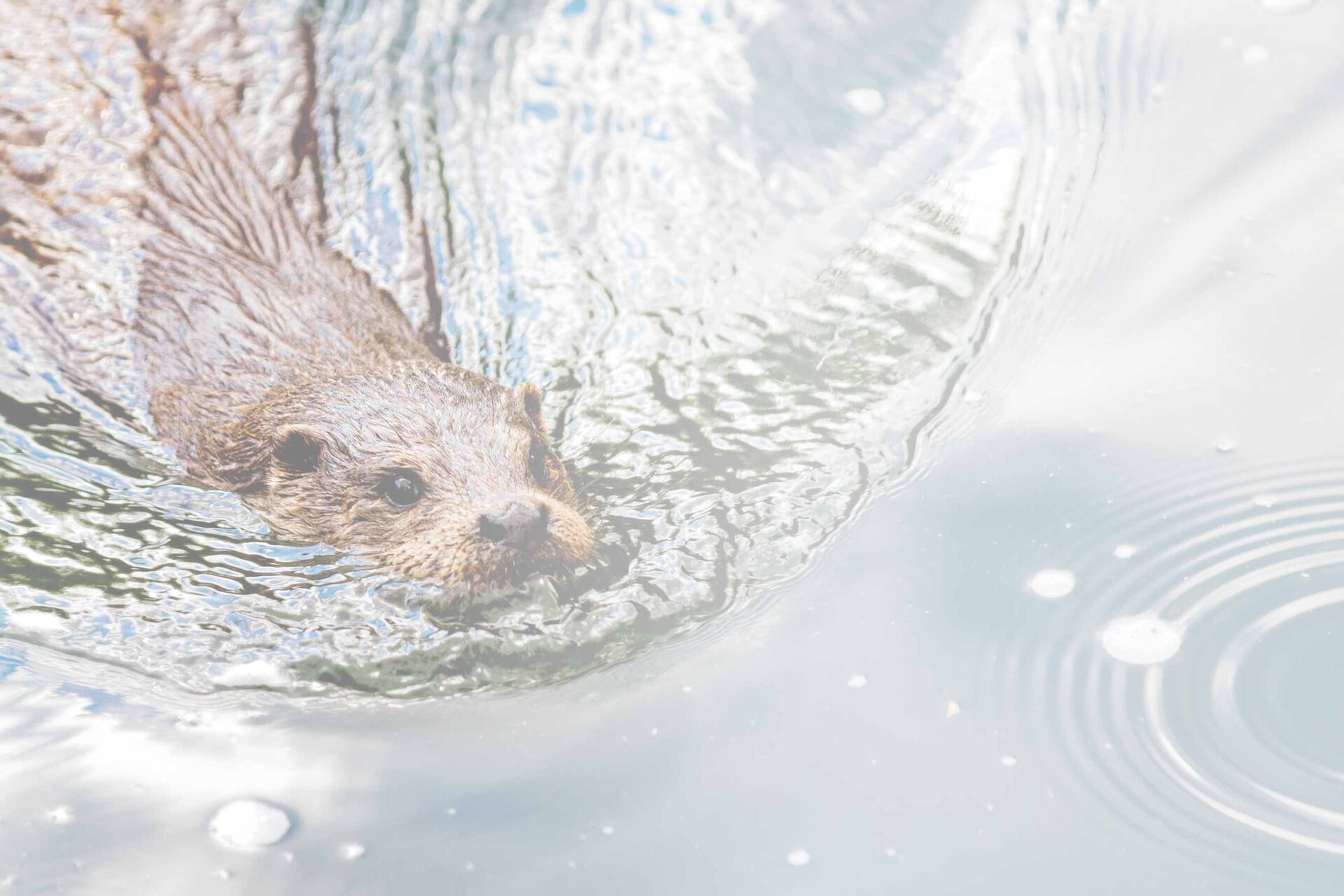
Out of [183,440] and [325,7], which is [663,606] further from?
[325,7]

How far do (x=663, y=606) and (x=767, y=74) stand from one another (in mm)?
2857

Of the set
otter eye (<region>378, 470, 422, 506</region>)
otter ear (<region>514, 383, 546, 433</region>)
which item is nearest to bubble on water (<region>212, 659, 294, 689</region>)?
otter eye (<region>378, 470, 422, 506</region>)

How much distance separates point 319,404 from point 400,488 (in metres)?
0.40

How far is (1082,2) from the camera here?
5559 mm

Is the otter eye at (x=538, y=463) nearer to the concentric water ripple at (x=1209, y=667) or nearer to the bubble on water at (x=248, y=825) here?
the bubble on water at (x=248, y=825)

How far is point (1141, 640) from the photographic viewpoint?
3143 millimetres

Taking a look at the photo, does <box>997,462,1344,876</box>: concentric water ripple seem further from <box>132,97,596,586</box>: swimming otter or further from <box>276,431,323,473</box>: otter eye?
<box>276,431,323,473</box>: otter eye

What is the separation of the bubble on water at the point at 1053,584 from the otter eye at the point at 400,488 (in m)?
1.76

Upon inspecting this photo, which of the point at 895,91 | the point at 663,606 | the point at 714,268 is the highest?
the point at 895,91

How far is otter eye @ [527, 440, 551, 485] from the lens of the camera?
3939 millimetres

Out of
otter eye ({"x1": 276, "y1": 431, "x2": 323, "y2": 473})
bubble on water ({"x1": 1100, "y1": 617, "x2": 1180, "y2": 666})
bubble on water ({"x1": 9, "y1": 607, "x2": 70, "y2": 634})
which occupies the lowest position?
bubble on water ({"x1": 1100, "y1": 617, "x2": 1180, "y2": 666})

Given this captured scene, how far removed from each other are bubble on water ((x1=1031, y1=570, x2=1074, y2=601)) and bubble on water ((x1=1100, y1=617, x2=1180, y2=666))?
15cm

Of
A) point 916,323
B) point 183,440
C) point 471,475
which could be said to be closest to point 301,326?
point 183,440

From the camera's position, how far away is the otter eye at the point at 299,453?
3.92m
